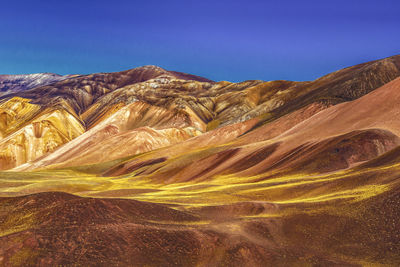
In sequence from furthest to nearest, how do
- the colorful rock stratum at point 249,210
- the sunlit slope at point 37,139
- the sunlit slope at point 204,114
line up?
the sunlit slope at point 37,139, the sunlit slope at point 204,114, the colorful rock stratum at point 249,210

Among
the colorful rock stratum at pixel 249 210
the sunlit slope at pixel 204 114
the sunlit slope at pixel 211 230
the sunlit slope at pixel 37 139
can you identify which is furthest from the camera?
the sunlit slope at pixel 37 139

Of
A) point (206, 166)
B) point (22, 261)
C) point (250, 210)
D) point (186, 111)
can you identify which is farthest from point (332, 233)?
point (186, 111)

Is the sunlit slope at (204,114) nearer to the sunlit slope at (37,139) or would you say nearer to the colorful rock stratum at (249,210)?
the sunlit slope at (37,139)

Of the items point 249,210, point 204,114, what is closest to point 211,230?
point 249,210

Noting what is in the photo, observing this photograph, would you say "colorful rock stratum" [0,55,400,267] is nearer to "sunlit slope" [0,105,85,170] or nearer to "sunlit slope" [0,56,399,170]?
"sunlit slope" [0,56,399,170]

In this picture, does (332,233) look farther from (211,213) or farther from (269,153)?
(269,153)

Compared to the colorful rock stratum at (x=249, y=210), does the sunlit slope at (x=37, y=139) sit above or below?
above

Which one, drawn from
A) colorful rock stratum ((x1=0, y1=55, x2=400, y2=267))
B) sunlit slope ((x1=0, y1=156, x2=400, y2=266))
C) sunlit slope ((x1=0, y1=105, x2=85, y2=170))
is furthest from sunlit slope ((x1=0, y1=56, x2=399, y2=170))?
sunlit slope ((x1=0, y1=156, x2=400, y2=266))

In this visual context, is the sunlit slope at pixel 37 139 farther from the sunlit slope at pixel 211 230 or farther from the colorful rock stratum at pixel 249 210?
the sunlit slope at pixel 211 230

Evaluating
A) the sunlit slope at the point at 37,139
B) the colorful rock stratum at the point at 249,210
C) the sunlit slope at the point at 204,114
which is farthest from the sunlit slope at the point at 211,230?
the sunlit slope at the point at 37,139

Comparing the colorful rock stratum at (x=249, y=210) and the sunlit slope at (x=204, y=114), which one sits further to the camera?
the sunlit slope at (x=204, y=114)

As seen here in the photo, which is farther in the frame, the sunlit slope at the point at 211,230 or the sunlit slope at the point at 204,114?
the sunlit slope at the point at 204,114
